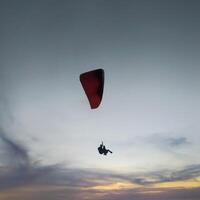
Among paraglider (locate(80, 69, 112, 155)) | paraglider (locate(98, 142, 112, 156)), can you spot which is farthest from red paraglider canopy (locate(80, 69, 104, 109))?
paraglider (locate(98, 142, 112, 156))

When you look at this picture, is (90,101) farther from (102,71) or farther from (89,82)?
(102,71)

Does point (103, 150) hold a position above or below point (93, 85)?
below

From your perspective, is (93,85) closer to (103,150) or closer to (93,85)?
(93,85)

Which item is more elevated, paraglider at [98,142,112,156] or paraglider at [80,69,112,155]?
paraglider at [80,69,112,155]

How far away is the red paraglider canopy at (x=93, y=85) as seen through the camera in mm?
17578

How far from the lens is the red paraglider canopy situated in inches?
692

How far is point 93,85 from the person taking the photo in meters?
17.8

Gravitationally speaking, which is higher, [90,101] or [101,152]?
[90,101]

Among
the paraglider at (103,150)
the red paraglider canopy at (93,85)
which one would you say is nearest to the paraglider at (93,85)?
the red paraglider canopy at (93,85)

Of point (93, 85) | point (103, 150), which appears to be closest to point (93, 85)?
point (93, 85)

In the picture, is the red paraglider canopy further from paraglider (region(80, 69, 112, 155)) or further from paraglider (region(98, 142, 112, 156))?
paraglider (region(98, 142, 112, 156))

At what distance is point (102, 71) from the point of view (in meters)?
17.6

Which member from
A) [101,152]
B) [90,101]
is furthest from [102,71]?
[101,152]

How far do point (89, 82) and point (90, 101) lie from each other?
65.7 inches
